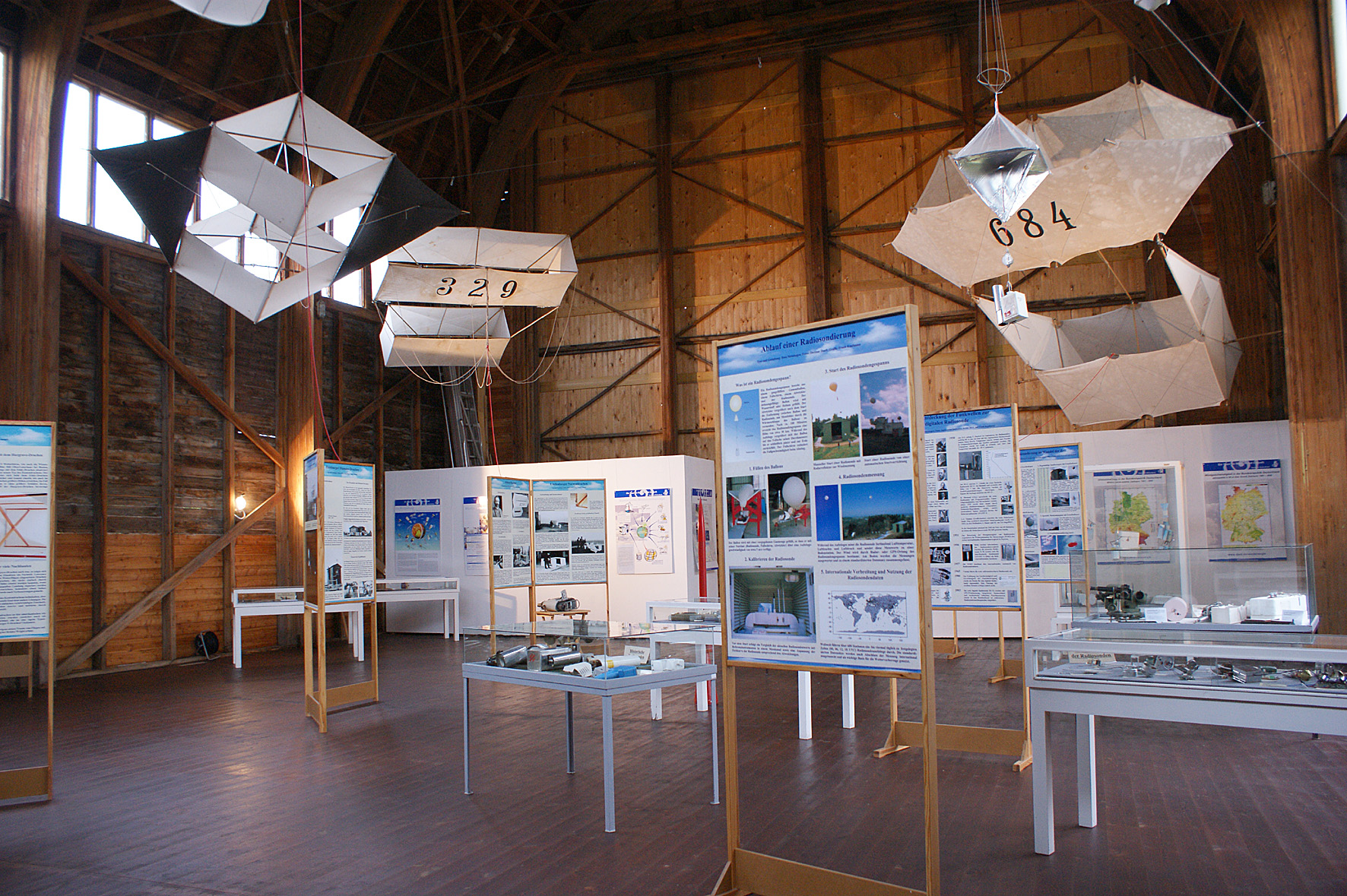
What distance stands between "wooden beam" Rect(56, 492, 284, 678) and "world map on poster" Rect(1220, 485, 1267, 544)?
43.4 feet

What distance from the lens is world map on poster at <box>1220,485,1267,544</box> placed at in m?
11.7

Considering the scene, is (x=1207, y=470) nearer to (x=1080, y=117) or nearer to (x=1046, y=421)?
(x=1046, y=421)

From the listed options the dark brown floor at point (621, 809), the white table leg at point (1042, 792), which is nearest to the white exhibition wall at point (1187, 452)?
the dark brown floor at point (621, 809)

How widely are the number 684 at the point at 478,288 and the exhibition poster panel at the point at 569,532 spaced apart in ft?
9.33

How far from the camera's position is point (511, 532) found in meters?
9.84

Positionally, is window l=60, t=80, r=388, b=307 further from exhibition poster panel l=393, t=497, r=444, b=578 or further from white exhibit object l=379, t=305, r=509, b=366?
exhibition poster panel l=393, t=497, r=444, b=578

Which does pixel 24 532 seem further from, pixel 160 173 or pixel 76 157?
pixel 76 157

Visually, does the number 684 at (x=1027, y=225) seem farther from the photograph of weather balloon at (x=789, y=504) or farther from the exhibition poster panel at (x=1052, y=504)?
the photograph of weather balloon at (x=789, y=504)

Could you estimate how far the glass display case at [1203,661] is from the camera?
3451 millimetres

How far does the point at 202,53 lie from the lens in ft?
42.4

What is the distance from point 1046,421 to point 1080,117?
826cm

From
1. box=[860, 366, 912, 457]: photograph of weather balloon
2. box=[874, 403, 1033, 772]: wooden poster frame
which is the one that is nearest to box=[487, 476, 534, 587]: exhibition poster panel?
box=[874, 403, 1033, 772]: wooden poster frame

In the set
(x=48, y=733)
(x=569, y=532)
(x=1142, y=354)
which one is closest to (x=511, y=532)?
(x=569, y=532)

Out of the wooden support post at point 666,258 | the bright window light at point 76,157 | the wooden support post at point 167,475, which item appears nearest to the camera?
the bright window light at point 76,157
